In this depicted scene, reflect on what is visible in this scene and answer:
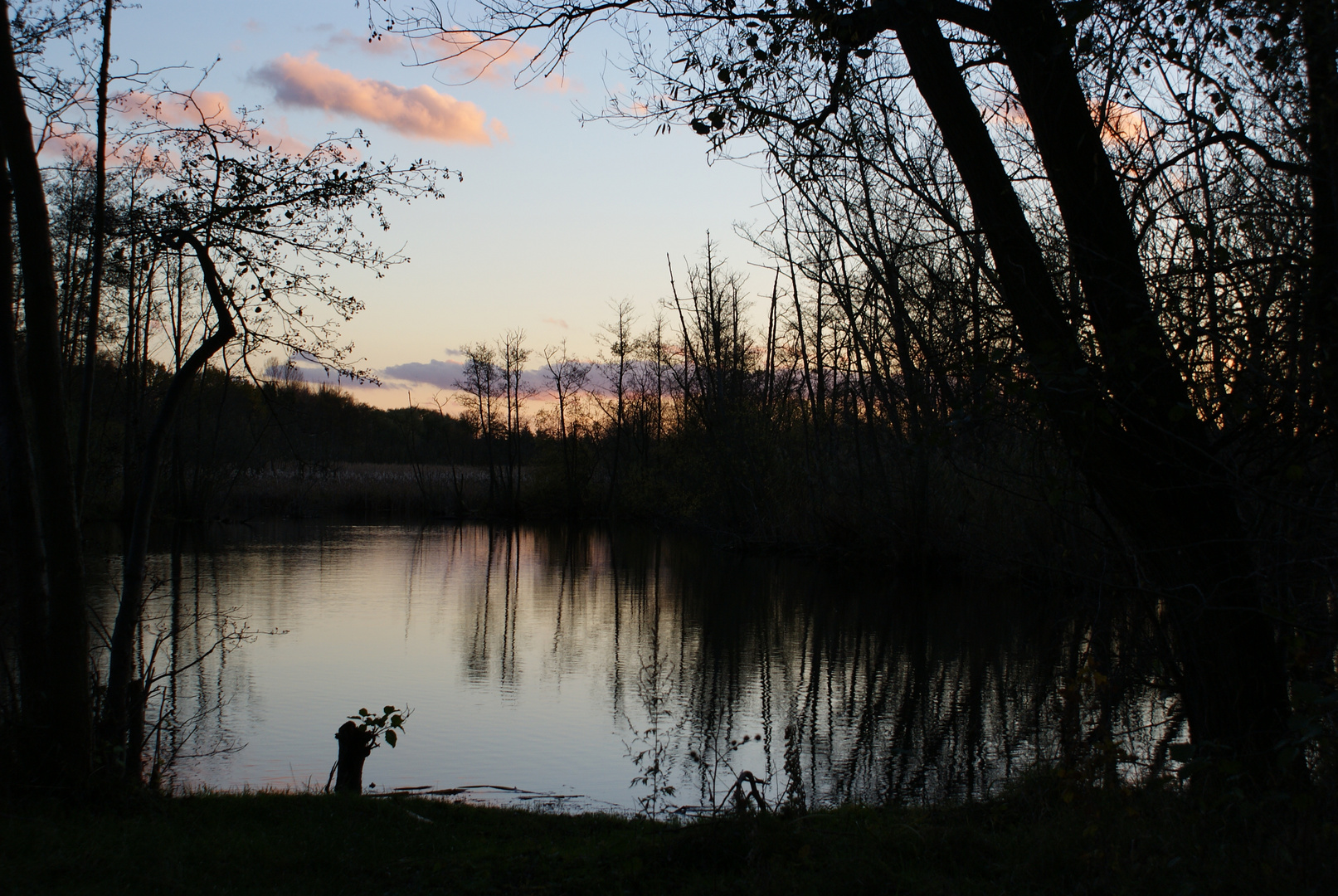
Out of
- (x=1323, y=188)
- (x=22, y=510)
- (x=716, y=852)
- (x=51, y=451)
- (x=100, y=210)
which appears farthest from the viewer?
(x=100, y=210)

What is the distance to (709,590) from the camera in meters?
18.5

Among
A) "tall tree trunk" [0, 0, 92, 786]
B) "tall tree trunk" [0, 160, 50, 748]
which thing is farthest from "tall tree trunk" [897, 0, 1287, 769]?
"tall tree trunk" [0, 160, 50, 748]

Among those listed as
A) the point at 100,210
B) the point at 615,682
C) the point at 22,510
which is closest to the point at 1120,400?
the point at 22,510

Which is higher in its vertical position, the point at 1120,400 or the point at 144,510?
the point at 1120,400

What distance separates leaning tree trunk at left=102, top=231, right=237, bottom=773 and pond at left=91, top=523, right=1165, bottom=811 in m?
0.38

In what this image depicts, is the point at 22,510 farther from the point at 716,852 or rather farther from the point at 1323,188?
the point at 1323,188

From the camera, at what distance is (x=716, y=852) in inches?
173

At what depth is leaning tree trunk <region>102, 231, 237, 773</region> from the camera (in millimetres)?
5617

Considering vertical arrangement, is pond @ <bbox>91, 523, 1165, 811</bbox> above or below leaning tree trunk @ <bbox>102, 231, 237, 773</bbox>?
below

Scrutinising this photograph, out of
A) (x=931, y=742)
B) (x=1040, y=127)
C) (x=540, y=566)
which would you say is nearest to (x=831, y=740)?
(x=931, y=742)

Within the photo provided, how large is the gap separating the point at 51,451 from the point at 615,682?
7.05 m

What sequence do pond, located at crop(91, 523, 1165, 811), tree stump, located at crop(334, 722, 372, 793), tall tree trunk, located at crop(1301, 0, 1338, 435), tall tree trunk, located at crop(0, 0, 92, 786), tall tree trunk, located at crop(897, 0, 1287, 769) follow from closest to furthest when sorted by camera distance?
tall tree trunk, located at crop(1301, 0, 1338, 435) < tall tree trunk, located at crop(897, 0, 1287, 769) < tall tree trunk, located at crop(0, 0, 92, 786) < tree stump, located at crop(334, 722, 372, 793) < pond, located at crop(91, 523, 1165, 811)

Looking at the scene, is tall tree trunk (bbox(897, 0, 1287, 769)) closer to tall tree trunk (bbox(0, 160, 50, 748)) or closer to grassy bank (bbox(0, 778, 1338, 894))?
grassy bank (bbox(0, 778, 1338, 894))

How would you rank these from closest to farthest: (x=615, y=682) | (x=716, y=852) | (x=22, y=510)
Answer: (x=716, y=852), (x=22, y=510), (x=615, y=682)
